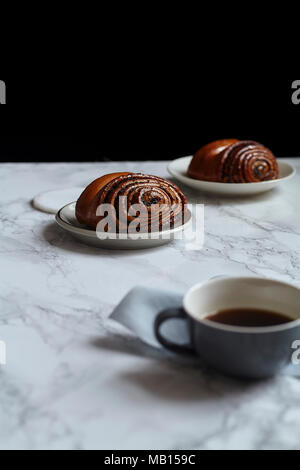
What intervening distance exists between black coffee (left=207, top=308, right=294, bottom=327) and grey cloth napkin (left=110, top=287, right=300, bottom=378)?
5 cm

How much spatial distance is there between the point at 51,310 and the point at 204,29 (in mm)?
1784

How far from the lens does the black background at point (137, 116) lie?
2.48m

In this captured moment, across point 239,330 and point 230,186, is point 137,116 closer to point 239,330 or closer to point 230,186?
point 230,186

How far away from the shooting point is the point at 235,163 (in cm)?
144

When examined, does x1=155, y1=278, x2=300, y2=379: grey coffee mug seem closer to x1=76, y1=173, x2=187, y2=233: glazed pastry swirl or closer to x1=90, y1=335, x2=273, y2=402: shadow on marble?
x1=90, y1=335, x2=273, y2=402: shadow on marble

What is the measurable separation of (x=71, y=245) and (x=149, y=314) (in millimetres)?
412

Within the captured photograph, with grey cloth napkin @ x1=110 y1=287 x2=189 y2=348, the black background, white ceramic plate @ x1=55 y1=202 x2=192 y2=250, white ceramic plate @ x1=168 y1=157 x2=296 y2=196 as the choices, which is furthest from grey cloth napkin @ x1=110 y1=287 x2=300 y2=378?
the black background

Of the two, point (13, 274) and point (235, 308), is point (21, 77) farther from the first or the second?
point (235, 308)

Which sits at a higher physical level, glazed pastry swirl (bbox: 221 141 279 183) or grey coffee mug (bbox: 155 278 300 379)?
glazed pastry swirl (bbox: 221 141 279 183)

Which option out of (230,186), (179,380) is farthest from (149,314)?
(230,186)

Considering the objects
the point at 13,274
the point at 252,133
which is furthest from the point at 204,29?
the point at 13,274

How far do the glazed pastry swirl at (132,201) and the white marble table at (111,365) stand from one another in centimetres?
5

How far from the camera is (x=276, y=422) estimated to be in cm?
62

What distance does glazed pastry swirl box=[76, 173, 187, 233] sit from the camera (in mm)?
1099
